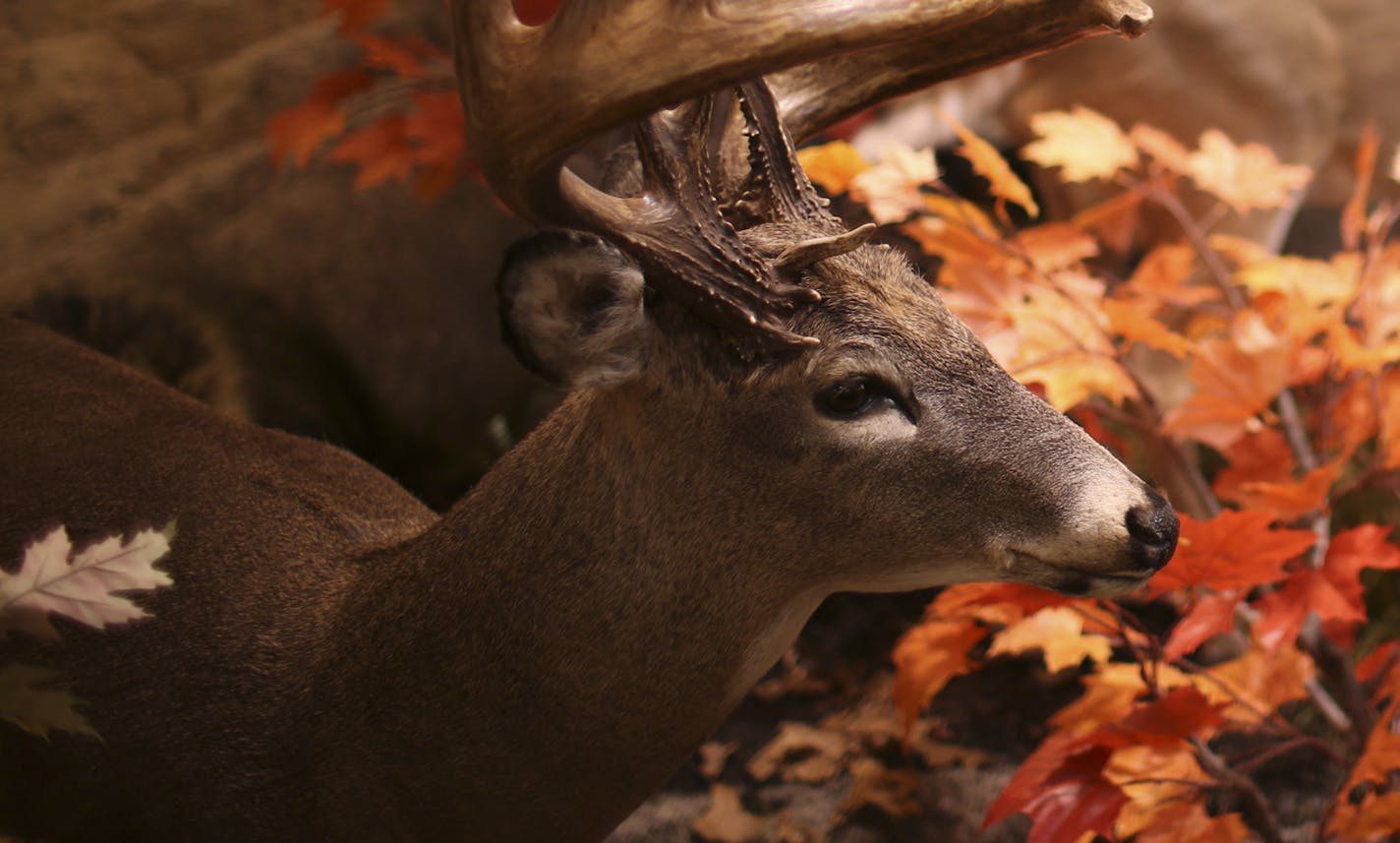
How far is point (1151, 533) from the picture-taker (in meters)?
1.37

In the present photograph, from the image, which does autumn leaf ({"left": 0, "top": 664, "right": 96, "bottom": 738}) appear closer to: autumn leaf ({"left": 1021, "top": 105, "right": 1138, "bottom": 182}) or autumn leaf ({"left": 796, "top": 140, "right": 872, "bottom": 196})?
autumn leaf ({"left": 796, "top": 140, "right": 872, "bottom": 196})

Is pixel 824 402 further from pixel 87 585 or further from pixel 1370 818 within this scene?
pixel 1370 818

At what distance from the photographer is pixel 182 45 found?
2967 millimetres

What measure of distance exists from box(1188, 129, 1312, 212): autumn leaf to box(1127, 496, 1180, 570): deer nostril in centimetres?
129

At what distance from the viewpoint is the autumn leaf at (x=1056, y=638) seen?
6.85 feet

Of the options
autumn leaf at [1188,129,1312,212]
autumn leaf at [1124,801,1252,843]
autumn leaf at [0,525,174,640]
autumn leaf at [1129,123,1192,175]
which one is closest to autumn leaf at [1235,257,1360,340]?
autumn leaf at [1188,129,1312,212]

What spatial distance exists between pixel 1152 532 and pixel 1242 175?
4.68 feet

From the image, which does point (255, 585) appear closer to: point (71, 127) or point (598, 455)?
point (598, 455)

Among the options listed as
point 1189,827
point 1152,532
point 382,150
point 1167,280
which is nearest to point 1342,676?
point 1189,827

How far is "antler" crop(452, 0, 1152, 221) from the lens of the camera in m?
1.19

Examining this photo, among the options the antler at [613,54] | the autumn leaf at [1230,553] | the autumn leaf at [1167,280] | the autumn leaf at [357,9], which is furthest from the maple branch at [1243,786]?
the autumn leaf at [357,9]

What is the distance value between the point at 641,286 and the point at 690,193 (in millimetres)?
139

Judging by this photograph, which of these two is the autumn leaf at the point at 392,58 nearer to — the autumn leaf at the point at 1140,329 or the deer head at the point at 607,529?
the deer head at the point at 607,529

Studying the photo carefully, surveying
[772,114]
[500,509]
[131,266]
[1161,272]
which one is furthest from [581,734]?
[131,266]
